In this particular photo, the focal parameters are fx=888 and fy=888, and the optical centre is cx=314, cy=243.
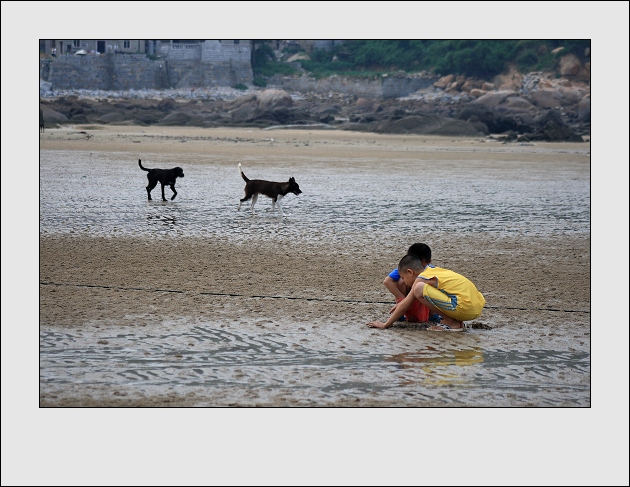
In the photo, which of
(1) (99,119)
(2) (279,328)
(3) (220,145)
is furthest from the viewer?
(1) (99,119)

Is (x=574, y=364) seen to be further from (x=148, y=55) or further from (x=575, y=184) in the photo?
(x=148, y=55)

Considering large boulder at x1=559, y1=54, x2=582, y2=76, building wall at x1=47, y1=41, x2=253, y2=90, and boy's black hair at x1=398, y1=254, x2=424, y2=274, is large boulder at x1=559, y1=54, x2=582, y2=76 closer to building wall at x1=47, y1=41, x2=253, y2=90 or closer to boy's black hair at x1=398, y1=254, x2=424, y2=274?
building wall at x1=47, y1=41, x2=253, y2=90

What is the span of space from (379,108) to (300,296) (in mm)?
50740

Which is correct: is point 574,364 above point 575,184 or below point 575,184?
below

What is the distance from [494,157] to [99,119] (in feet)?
79.5

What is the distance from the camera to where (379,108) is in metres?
57.3

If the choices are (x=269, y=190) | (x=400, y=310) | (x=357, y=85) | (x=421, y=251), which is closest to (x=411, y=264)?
(x=421, y=251)

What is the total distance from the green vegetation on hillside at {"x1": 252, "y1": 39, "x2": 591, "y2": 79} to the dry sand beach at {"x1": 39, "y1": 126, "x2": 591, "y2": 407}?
4103 cm

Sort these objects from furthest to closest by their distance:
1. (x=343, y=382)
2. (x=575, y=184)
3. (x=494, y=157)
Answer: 1. (x=494, y=157)
2. (x=575, y=184)
3. (x=343, y=382)

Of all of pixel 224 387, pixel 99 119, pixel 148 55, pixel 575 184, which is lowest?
pixel 224 387

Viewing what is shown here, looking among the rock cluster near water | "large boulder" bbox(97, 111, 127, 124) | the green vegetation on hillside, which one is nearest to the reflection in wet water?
the rock cluster near water

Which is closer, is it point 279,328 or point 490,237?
point 279,328

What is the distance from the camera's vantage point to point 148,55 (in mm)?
49094
